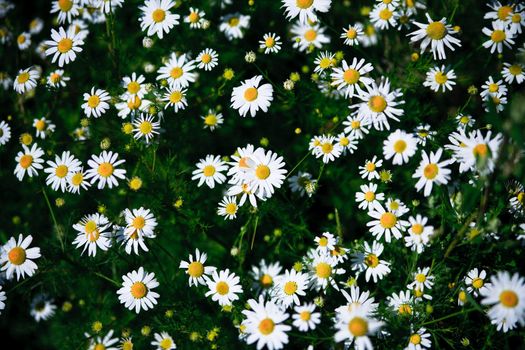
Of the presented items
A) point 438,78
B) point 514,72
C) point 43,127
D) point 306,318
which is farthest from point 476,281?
point 43,127

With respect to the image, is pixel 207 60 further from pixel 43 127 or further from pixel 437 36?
pixel 437 36

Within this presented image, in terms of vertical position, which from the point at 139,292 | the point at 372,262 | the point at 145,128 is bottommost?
the point at 139,292

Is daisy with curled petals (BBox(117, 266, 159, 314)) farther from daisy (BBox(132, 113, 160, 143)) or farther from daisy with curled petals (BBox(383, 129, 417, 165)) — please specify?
daisy with curled petals (BBox(383, 129, 417, 165))

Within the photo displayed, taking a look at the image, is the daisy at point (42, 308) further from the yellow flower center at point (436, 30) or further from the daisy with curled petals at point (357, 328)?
the yellow flower center at point (436, 30)

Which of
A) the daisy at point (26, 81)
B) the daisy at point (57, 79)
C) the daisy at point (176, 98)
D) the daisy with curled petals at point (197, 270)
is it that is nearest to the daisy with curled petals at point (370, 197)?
the daisy with curled petals at point (197, 270)

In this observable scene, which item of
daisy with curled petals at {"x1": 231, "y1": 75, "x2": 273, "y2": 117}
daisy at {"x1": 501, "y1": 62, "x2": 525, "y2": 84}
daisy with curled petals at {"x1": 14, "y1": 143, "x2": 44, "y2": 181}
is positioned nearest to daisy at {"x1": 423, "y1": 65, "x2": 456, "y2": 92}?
daisy at {"x1": 501, "y1": 62, "x2": 525, "y2": 84}

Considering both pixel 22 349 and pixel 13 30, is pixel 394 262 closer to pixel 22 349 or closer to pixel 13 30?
pixel 22 349
